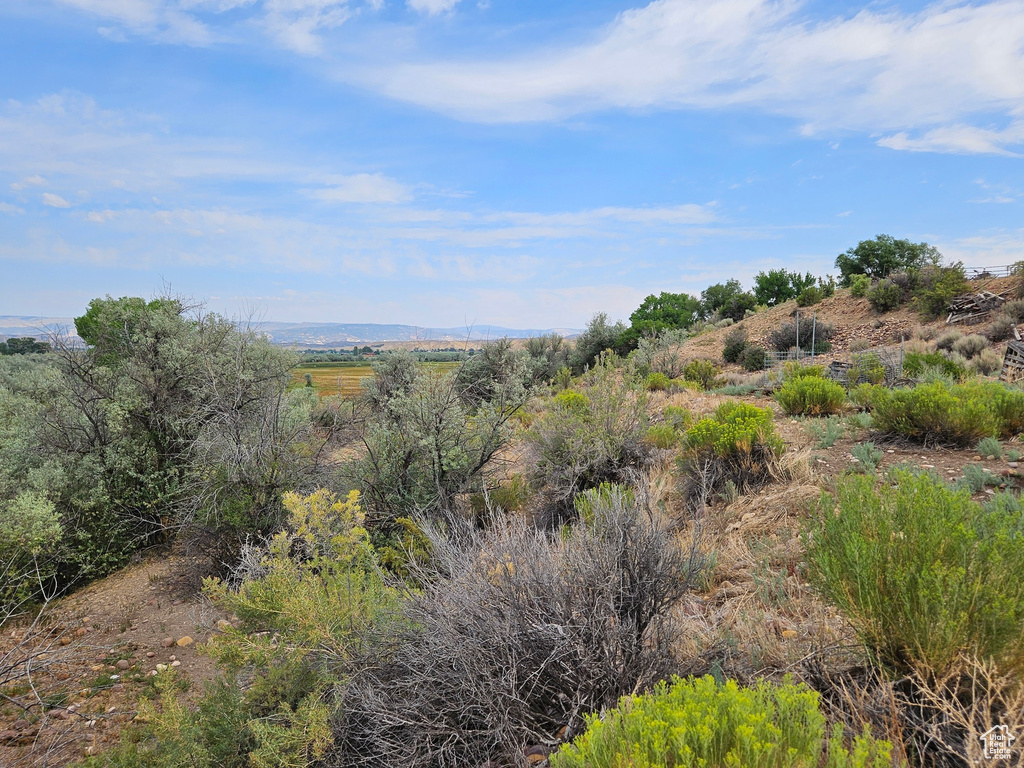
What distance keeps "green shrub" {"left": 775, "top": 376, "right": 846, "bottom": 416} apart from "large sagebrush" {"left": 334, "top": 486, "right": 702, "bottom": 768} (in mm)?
7107

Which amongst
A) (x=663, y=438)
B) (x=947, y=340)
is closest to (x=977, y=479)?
(x=663, y=438)

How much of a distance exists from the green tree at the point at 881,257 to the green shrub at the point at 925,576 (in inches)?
1761

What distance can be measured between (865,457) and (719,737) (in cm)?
537

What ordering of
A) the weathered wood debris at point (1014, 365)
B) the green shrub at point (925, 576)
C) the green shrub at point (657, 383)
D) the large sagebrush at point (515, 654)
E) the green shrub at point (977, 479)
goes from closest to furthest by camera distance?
the green shrub at point (925, 576) → the large sagebrush at point (515, 654) → the green shrub at point (977, 479) → the weathered wood debris at point (1014, 365) → the green shrub at point (657, 383)

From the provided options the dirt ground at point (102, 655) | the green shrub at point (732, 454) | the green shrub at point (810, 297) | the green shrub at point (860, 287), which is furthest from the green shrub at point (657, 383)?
the green shrub at point (810, 297)

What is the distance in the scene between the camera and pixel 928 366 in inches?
486

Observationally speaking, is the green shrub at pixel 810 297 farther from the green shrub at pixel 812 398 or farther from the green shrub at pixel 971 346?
the green shrub at pixel 812 398

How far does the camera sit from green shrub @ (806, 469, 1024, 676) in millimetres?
2070

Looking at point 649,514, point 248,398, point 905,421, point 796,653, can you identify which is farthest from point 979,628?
point 248,398

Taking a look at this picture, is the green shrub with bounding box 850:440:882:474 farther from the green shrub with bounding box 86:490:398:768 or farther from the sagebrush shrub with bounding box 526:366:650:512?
the green shrub with bounding box 86:490:398:768

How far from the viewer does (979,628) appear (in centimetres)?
209

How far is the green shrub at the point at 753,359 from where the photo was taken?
2477 cm

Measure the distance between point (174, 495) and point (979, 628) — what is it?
31.3 ft

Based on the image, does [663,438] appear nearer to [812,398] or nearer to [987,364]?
[812,398]
